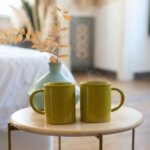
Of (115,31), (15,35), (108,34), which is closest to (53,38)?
(15,35)

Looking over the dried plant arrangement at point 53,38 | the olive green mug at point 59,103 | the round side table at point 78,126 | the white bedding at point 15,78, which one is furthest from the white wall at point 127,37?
the olive green mug at point 59,103

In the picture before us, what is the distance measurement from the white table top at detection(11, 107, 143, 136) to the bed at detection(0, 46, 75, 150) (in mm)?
392

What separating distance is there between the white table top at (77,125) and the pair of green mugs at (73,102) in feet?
0.06

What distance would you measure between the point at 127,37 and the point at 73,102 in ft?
11.1

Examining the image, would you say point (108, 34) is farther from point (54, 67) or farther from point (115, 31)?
point (54, 67)

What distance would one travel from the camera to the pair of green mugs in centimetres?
82

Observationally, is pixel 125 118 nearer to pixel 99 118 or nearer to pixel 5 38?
pixel 99 118

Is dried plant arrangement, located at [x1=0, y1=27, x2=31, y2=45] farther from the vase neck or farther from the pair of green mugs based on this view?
the pair of green mugs

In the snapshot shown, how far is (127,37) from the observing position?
13.5 feet

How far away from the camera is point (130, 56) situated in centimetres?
416

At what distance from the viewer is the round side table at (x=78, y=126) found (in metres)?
0.76

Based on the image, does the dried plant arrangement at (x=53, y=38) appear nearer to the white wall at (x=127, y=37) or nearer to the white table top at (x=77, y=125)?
Answer: the white table top at (x=77, y=125)

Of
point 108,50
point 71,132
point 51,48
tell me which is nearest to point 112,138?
point 51,48

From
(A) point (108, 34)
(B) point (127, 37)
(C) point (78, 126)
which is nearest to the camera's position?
(C) point (78, 126)
